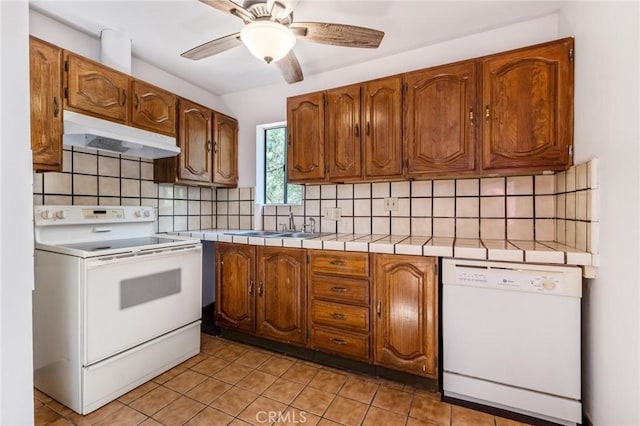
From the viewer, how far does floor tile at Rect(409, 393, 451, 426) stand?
1.51m

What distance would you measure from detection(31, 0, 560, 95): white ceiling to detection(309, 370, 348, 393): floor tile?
227 centimetres

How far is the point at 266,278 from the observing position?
2.18 m

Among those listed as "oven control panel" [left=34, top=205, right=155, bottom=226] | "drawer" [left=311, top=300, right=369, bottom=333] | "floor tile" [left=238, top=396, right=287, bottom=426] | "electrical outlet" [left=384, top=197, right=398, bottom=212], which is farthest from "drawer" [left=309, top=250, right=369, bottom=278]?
"oven control panel" [left=34, top=205, right=155, bottom=226]

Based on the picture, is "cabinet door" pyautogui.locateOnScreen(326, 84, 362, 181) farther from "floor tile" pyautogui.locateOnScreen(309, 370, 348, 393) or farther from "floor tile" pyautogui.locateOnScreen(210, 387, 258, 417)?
"floor tile" pyautogui.locateOnScreen(210, 387, 258, 417)

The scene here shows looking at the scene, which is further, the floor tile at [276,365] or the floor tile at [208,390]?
the floor tile at [276,365]

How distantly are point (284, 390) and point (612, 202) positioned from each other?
6.03 ft

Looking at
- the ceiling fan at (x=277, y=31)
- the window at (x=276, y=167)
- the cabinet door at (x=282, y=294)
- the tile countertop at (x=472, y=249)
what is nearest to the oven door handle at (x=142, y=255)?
the tile countertop at (x=472, y=249)

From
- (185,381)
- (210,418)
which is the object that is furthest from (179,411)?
(185,381)

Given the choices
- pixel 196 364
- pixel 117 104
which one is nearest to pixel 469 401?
pixel 196 364

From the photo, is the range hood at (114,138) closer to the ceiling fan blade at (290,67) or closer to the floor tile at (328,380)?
the ceiling fan blade at (290,67)

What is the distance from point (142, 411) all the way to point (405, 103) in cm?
237

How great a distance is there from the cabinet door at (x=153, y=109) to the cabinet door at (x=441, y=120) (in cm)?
181

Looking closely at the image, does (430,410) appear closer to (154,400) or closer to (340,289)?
(340,289)

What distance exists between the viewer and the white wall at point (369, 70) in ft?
6.42
